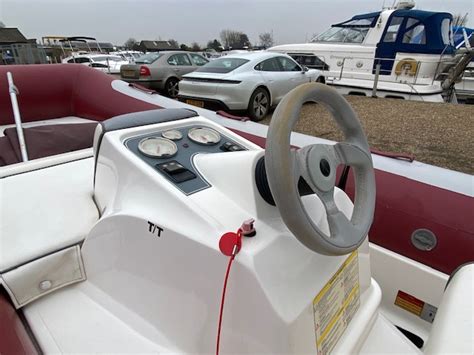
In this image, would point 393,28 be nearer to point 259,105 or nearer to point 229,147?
point 259,105

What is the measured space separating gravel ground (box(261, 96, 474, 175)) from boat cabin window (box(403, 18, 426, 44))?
256 cm

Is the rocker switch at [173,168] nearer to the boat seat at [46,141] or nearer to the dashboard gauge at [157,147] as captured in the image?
the dashboard gauge at [157,147]

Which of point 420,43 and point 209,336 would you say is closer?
point 209,336

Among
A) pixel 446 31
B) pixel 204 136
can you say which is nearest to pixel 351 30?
pixel 446 31

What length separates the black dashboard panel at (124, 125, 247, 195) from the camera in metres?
1.05

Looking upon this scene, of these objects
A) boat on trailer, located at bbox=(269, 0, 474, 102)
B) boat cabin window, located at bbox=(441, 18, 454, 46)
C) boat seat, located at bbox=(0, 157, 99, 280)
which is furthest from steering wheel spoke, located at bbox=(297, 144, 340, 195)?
boat cabin window, located at bbox=(441, 18, 454, 46)

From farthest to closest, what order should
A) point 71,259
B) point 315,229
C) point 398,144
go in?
point 398,144, point 71,259, point 315,229

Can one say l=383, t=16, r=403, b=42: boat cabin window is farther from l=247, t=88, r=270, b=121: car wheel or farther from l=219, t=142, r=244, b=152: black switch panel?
l=219, t=142, r=244, b=152: black switch panel

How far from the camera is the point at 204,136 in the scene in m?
1.38

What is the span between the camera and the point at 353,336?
1106mm

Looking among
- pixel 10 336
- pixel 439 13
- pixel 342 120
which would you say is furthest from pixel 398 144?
pixel 439 13

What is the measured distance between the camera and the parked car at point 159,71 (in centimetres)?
754

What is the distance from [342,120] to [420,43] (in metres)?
9.34

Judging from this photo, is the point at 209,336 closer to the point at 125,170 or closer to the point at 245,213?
the point at 245,213
